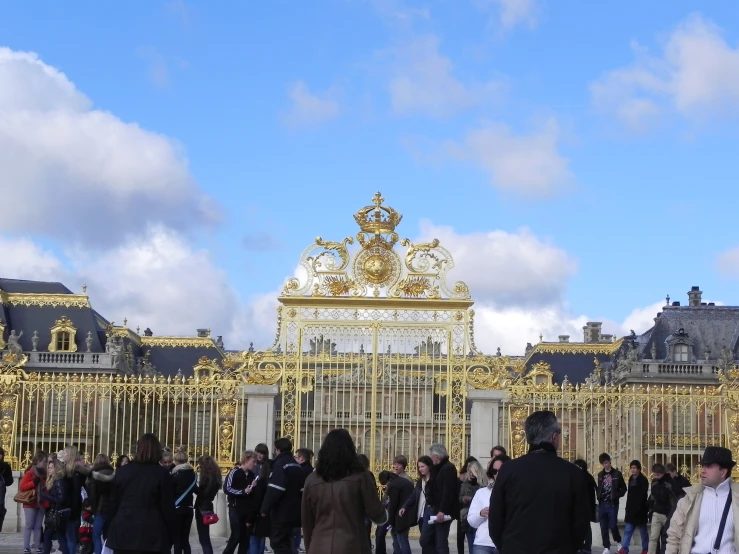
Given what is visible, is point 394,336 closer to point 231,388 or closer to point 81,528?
point 231,388

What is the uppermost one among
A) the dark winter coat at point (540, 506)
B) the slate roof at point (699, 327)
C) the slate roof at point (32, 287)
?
the slate roof at point (32, 287)

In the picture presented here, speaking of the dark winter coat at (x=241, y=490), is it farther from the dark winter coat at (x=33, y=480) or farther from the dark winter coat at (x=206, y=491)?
the dark winter coat at (x=33, y=480)

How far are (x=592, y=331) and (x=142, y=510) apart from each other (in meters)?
53.4

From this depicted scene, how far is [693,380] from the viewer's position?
44219 millimetres

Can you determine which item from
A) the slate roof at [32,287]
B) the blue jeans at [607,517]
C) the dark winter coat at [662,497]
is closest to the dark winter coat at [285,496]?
the dark winter coat at [662,497]

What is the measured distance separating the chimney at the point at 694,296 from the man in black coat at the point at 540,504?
49.8 m

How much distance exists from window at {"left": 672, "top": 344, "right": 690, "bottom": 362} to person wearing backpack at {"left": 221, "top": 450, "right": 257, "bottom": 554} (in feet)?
118

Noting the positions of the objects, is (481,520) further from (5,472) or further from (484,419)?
(484,419)

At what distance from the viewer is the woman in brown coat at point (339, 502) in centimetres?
789

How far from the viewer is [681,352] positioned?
47.3 m

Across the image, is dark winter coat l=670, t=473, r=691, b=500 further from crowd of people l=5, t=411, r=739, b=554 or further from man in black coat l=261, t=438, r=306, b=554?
man in black coat l=261, t=438, r=306, b=554

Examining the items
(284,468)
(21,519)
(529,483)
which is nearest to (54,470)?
(284,468)

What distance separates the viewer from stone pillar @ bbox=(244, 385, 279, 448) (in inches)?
741

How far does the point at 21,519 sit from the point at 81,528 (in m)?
5.93
